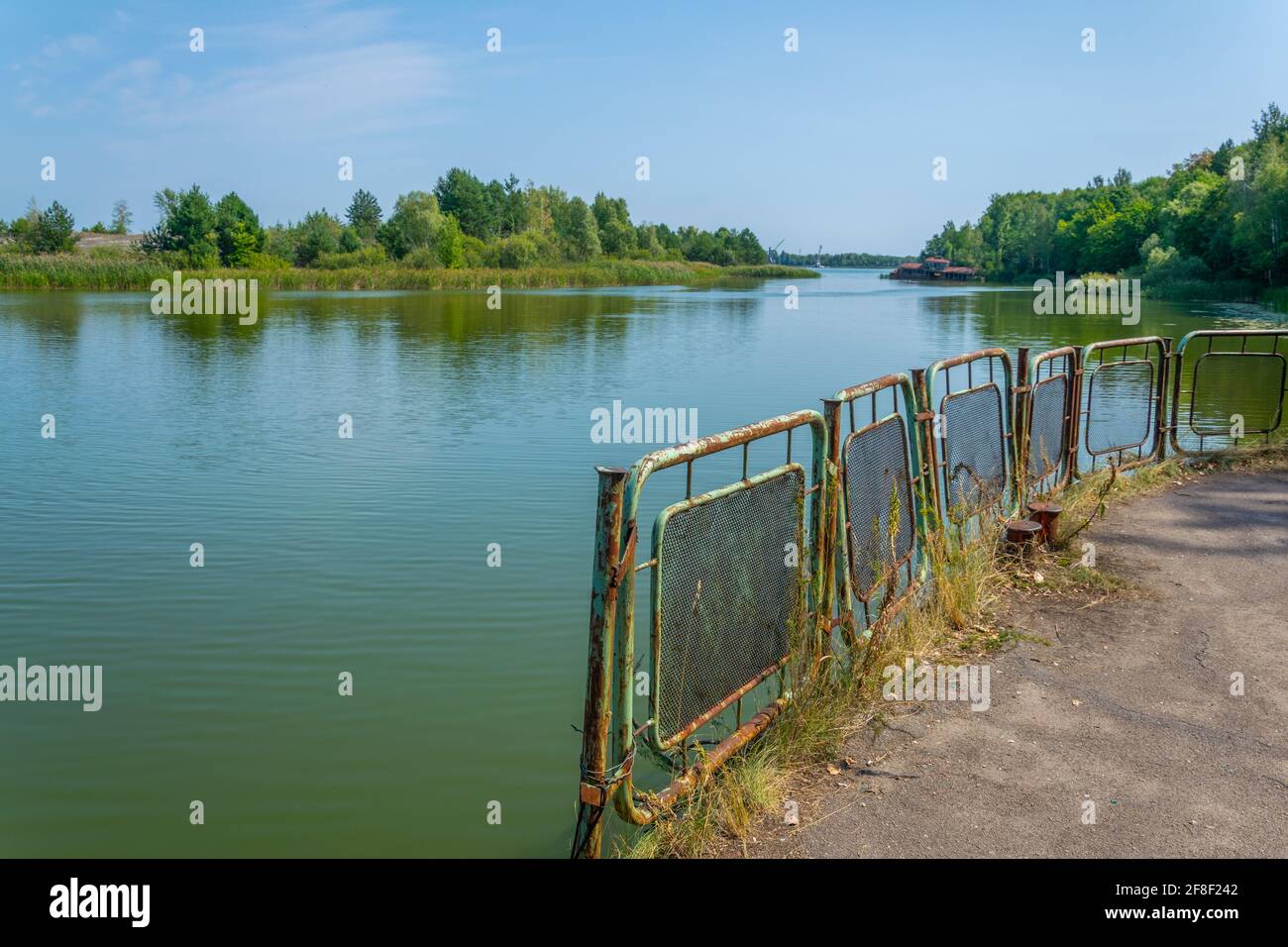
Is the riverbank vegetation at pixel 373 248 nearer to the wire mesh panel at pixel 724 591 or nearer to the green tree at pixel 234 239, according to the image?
the green tree at pixel 234 239

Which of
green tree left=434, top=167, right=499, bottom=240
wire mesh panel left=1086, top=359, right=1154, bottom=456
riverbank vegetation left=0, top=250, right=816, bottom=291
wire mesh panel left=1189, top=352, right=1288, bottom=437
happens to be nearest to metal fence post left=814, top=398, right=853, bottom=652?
wire mesh panel left=1086, top=359, right=1154, bottom=456

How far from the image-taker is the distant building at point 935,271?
16662 cm

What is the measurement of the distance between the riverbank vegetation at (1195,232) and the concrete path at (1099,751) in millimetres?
34133

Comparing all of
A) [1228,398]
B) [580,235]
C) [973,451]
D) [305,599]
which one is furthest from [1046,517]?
[580,235]

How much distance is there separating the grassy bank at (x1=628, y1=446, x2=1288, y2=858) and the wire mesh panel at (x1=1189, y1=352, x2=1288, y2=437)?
950 centimetres

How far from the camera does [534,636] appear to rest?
25.5 ft

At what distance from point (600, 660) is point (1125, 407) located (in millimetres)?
19082

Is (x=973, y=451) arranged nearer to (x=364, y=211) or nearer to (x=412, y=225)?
(x=412, y=225)

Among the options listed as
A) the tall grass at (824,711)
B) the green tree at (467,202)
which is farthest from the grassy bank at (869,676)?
the green tree at (467,202)

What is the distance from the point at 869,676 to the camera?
5.40 m

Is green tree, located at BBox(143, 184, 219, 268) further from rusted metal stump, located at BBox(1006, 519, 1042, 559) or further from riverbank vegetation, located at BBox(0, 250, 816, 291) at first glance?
rusted metal stump, located at BBox(1006, 519, 1042, 559)

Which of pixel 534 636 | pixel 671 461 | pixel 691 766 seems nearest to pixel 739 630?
pixel 691 766
